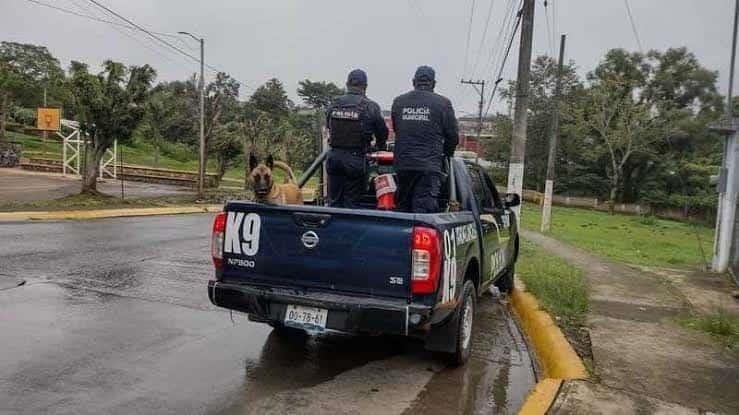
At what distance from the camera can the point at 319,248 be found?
4.77 metres

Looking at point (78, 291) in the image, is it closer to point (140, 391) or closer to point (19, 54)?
point (140, 391)

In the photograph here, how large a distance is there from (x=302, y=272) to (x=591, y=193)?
164ft

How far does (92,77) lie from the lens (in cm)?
1955

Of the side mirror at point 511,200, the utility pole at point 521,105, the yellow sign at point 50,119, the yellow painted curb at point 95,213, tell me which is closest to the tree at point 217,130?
the yellow painted curb at point 95,213

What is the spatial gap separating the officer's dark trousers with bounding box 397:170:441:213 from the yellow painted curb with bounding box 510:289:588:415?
1.63 m

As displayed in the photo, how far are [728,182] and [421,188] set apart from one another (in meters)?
8.38

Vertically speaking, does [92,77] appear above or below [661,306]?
above

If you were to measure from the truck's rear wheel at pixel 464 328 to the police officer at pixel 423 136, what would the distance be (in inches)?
32.2

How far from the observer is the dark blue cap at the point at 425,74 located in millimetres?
5718

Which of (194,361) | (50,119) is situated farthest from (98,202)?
(50,119)

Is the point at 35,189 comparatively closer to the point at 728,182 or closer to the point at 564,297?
the point at 564,297

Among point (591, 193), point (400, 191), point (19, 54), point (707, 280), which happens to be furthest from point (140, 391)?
point (19, 54)

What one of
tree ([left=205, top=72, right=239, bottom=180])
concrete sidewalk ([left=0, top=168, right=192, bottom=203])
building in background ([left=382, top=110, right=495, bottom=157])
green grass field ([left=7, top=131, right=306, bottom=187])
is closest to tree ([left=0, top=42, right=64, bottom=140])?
green grass field ([left=7, top=131, right=306, bottom=187])

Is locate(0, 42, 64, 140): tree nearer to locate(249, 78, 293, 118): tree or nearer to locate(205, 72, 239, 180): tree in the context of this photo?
locate(249, 78, 293, 118): tree
